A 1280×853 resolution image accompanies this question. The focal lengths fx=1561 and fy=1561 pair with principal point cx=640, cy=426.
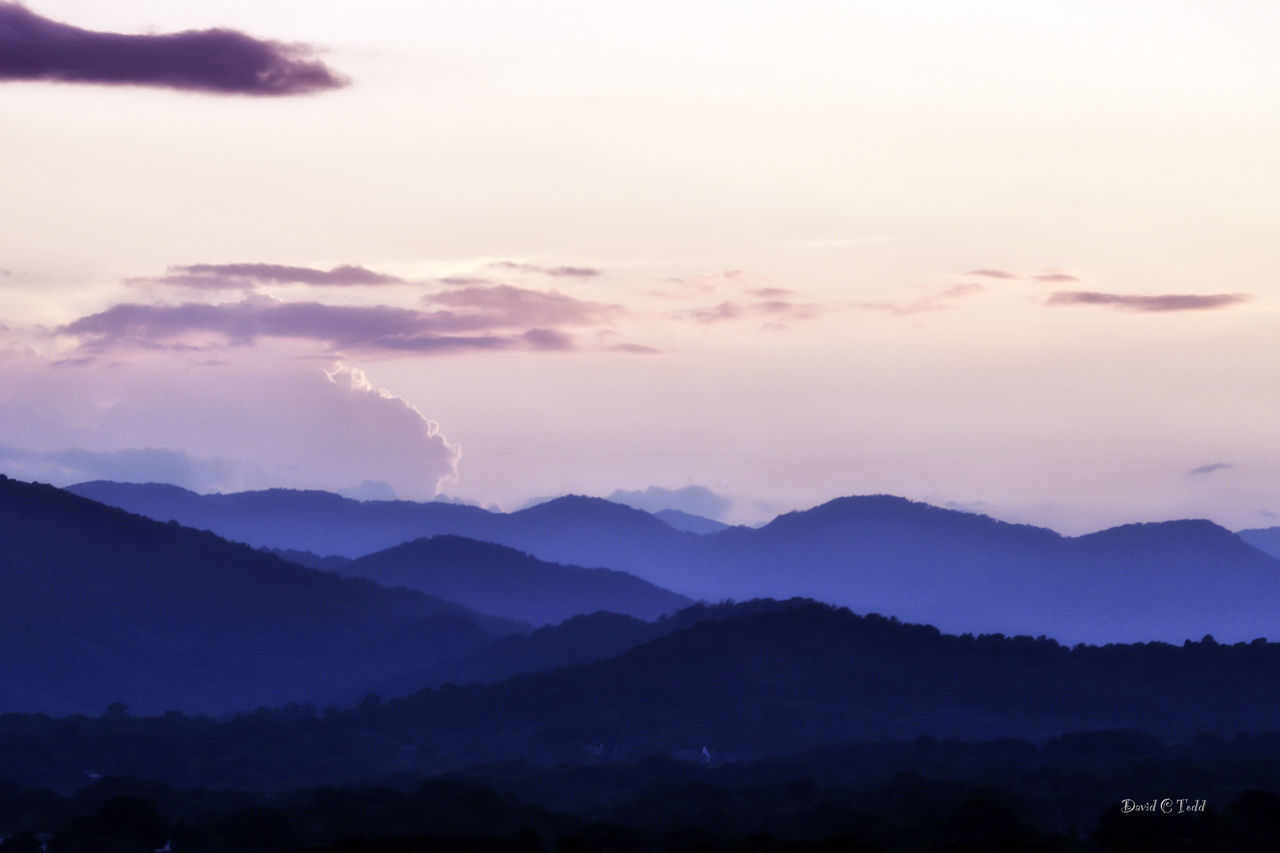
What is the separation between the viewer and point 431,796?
168m

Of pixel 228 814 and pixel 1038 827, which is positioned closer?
pixel 1038 827

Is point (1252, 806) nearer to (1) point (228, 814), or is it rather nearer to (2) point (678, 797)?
(2) point (678, 797)

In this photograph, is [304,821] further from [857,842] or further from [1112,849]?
[1112,849]

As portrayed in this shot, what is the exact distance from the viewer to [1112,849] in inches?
5118

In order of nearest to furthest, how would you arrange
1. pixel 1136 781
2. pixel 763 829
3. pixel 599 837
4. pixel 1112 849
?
pixel 1112 849 → pixel 599 837 → pixel 763 829 → pixel 1136 781

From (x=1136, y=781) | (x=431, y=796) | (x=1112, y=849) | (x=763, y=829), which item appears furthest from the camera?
(x=1136, y=781)

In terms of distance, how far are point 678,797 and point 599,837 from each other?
150 ft

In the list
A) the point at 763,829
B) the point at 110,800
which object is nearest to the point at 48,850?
the point at 110,800

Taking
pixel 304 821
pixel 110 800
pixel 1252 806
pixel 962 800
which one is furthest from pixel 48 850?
pixel 1252 806

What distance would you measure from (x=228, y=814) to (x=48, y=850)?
18651 mm

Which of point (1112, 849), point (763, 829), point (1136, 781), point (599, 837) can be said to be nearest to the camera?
point (1112, 849)

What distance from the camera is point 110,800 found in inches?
6088

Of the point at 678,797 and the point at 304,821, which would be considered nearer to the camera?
the point at 304,821

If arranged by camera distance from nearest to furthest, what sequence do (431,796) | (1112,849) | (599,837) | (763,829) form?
(1112,849), (599,837), (763,829), (431,796)
